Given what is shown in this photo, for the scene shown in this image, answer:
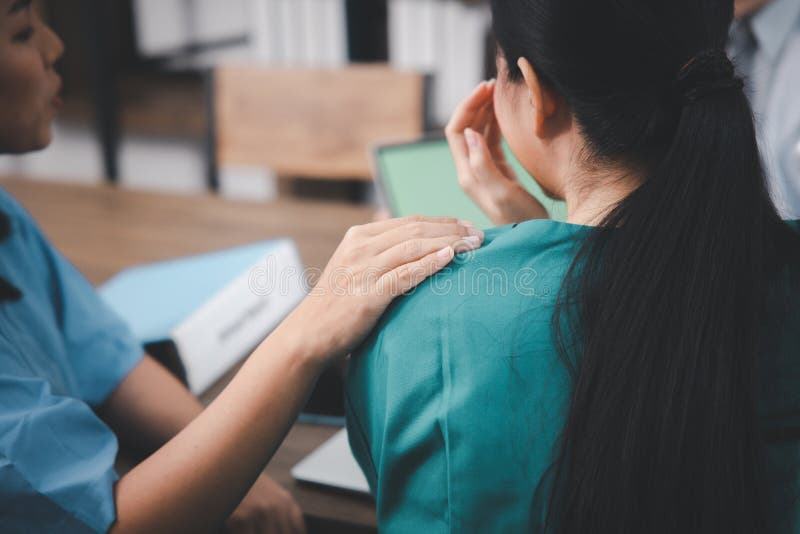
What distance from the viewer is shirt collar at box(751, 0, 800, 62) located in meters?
1.46

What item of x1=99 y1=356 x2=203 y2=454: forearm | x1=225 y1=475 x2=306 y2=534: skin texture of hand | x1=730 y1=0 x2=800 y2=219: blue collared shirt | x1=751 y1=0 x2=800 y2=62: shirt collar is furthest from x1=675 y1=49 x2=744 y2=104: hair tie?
x1=751 y1=0 x2=800 y2=62: shirt collar

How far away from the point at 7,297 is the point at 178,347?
0.23 meters

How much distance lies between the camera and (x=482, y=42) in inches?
117

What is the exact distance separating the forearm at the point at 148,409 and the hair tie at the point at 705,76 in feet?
2.18

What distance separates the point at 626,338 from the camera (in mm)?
579

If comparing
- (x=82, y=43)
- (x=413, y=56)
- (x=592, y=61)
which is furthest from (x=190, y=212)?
(x=82, y=43)

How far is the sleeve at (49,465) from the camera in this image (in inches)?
24.2

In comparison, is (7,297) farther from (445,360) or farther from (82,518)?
(445,360)

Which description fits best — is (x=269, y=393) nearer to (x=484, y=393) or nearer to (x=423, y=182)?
(x=484, y=393)

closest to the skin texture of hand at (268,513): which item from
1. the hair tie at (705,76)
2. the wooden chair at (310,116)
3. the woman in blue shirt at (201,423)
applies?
the woman in blue shirt at (201,423)

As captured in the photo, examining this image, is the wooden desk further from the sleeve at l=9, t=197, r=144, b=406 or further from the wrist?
the wrist

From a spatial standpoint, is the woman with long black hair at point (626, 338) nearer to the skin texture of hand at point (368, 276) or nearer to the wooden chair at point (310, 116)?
the skin texture of hand at point (368, 276)

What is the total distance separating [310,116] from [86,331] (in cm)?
110

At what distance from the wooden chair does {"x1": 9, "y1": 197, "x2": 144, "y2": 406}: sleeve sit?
0.98 m
